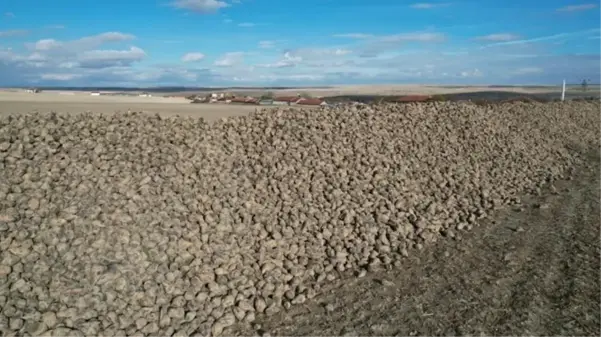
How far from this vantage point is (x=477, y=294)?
675 cm

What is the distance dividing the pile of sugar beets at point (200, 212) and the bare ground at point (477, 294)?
35cm

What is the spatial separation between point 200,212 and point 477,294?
4042 millimetres

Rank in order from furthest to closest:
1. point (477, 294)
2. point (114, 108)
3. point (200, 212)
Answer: point (114, 108), point (200, 212), point (477, 294)

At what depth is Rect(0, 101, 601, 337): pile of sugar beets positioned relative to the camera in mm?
5297

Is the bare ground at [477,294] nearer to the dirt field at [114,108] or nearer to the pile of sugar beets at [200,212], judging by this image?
the pile of sugar beets at [200,212]

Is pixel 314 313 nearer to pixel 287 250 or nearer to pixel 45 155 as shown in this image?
pixel 287 250

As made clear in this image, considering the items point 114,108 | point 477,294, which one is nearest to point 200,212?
point 477,294

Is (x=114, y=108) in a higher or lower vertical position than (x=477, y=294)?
higher

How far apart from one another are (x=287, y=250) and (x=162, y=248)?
1.83m

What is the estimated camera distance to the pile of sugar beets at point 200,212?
5297 millimetres

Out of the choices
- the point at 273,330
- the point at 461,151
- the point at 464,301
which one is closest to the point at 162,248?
the point at 273,330

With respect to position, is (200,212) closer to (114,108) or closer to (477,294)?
(477,294)

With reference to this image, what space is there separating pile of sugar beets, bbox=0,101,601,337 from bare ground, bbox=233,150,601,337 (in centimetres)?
35

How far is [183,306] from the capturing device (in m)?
5.61
